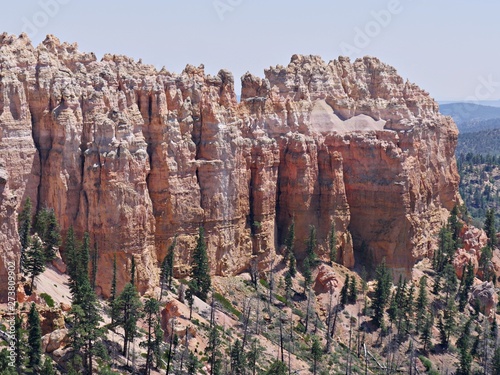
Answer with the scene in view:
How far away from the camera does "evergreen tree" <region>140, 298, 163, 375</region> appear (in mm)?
75881

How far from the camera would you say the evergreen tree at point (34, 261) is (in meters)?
75.1

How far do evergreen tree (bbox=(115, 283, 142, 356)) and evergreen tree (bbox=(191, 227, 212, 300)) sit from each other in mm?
15739

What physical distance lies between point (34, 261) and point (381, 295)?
48725mm

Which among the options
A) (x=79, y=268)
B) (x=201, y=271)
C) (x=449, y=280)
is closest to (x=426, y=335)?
(x=449, y=280)

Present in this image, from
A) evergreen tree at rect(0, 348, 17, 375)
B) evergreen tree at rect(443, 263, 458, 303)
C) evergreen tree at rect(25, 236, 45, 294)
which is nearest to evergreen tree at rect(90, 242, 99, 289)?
evergreen tree at rect(25, 236, 45, 294)

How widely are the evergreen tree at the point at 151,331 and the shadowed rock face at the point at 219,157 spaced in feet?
22.2

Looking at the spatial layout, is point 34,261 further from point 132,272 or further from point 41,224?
point 132,272

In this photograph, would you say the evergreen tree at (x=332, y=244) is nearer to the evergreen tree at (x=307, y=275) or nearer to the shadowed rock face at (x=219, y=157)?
the shadowed rock face at (x=219, y=157)

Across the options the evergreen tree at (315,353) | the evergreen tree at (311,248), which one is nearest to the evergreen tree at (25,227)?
the evergreen tree at (315,353)

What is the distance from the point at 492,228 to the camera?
14512 cm

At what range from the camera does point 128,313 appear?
78.8 meters

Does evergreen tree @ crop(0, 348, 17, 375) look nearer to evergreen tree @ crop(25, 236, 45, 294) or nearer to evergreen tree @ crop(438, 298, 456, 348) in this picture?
evergreen tree @ crop(25, 236, 45, 294)

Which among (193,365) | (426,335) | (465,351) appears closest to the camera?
(193,365)

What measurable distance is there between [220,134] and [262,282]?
20.0m
